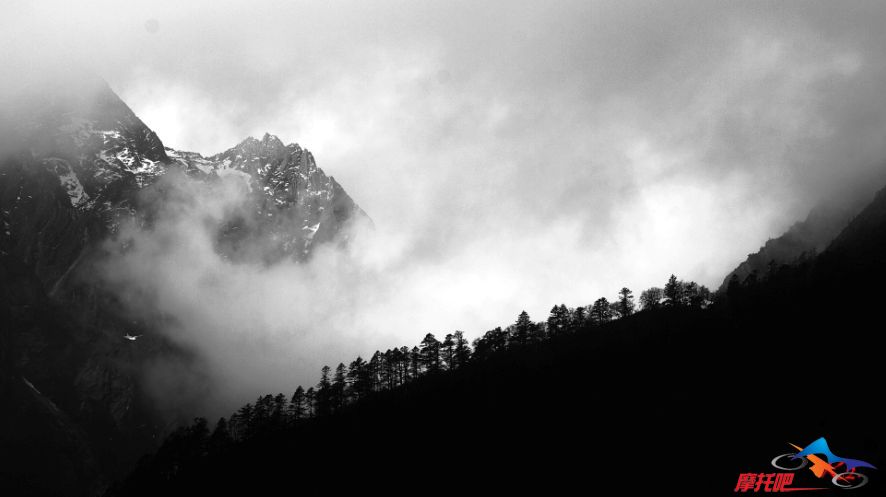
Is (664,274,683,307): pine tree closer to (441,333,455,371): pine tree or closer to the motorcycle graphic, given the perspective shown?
(441,333,455,371): pine tree

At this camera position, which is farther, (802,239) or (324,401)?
(802,239)

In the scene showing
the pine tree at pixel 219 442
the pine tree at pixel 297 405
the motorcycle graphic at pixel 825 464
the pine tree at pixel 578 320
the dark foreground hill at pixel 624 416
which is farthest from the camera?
the pine tree at pixel 578 320

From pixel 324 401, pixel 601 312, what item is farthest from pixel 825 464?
pixel 324 401

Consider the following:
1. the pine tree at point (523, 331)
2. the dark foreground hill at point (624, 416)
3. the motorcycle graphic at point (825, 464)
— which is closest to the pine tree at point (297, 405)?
the dark foreground hill at point (624, 416)

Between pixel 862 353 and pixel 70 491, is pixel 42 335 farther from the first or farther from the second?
pixel 862 353

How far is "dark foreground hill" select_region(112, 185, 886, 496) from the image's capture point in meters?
56.3

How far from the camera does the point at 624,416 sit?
68312mm

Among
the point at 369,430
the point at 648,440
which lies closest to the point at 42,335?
the point at 369,430

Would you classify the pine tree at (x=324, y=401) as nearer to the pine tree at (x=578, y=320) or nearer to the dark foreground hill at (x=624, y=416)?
the dark foreground hill at (x=624, y=416)

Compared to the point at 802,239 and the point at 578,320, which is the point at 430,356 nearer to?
the point at 578,320

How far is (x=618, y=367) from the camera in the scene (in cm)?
8188

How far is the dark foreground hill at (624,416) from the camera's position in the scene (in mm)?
56344

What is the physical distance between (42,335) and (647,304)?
200m

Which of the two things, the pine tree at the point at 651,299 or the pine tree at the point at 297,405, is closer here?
the pine tree at the point at 297,405
